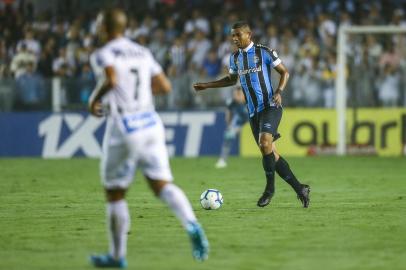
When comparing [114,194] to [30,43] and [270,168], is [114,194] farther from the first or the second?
[30,43]

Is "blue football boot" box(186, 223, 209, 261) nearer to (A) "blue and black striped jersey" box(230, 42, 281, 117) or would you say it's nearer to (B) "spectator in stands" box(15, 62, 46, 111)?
(A) "blue and black striped jersey" box(230, 42, 281, 117)

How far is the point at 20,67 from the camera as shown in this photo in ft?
79.9

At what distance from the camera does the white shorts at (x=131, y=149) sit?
832 cm

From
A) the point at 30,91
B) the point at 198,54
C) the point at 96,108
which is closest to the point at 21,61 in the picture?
the point at 30,91

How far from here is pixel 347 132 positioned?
81.8ft

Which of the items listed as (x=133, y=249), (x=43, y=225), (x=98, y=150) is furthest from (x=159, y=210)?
(x=98, y=150)

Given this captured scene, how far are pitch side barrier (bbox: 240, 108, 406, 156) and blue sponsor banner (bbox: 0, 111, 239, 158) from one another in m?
1.09

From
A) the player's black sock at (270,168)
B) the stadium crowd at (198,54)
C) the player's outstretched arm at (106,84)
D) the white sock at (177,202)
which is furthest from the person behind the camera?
the stadium crowd at (198,54)

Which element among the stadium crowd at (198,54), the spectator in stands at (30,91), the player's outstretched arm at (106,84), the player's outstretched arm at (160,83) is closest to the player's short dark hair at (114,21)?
the player's outstretched arm at (106,84)

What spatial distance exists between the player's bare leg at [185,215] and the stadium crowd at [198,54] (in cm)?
1571

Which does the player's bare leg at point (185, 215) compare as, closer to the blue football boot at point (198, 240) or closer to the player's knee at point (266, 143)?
the blue football boot at point (198, 240)

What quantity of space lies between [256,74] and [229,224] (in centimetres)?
263

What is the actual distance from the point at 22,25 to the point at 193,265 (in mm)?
18339

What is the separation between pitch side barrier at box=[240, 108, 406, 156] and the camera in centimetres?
2481
